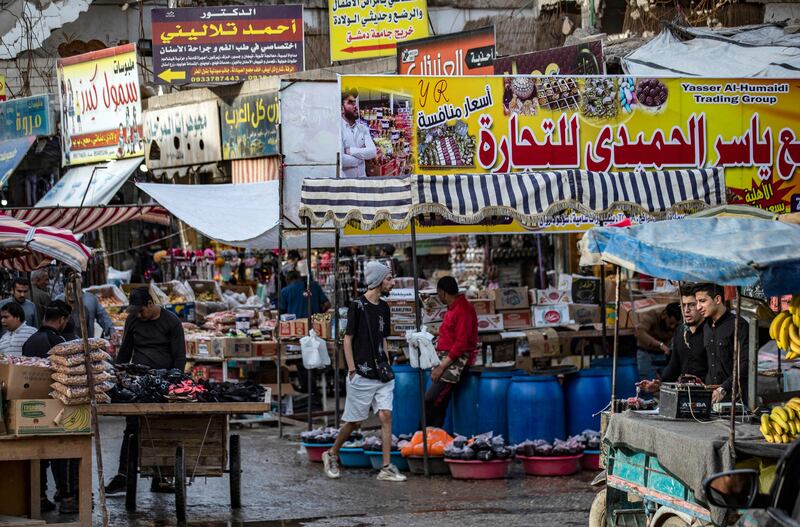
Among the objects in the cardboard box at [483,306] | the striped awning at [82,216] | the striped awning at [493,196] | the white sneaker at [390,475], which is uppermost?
the striped awning at [82,216]

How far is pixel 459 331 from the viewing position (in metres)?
12.4

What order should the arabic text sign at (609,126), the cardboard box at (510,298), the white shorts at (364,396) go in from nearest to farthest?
the white shorts at (364,396) < the arabic text sign at (609,126) < the cardboard box at (510,298)

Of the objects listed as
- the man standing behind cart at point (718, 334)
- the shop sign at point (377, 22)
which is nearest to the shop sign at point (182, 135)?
the shop sign at point (377, 22)

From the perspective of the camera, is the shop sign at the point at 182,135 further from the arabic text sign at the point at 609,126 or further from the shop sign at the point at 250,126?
the arabic text sign at the point at 609,126

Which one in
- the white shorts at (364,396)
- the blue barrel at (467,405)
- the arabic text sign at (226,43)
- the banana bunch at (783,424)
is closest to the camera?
the banana bunch at (783,424)

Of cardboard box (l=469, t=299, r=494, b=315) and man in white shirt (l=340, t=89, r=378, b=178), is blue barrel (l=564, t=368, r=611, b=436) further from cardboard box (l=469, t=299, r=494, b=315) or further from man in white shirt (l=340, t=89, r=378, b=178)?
man in white shirt (l=340, t=89, r=378, b=178)

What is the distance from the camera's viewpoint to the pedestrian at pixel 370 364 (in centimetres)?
1141

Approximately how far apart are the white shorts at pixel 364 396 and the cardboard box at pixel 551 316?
14.2 feet

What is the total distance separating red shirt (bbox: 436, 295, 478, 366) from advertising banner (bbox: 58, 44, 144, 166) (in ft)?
38.4

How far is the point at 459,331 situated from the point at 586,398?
1.43 m

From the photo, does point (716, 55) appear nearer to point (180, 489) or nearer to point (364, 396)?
point (364, 396)

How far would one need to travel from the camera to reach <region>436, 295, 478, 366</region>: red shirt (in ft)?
40.7

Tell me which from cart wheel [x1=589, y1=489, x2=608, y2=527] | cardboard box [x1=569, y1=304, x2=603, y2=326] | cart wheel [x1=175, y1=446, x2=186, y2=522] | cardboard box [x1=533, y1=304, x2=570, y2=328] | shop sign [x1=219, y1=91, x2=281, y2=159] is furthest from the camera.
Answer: shop sign [x1=219, y1=91, x2=281, y2=159]

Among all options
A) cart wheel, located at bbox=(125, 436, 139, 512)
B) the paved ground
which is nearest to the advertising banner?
the paved ground
